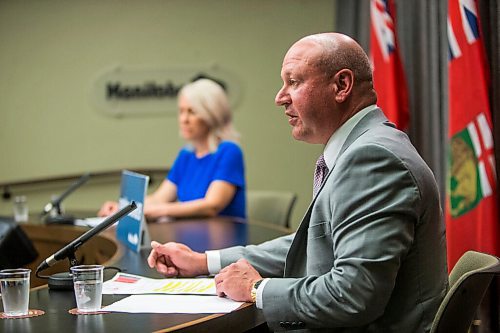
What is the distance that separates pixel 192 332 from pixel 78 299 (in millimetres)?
312

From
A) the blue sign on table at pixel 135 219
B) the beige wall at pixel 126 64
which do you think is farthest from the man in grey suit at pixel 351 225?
the beige wall at pixel 126 64

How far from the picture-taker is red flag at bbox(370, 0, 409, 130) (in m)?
4.16

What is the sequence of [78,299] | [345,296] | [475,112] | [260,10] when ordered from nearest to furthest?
[345,296] → [78,299] → [475,112] → [260,10]

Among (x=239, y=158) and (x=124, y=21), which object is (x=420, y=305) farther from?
(x=124, y=21)

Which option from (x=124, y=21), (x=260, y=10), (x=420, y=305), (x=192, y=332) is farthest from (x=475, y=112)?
(x=124, y=21)

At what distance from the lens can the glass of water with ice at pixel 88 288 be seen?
72.6 inches

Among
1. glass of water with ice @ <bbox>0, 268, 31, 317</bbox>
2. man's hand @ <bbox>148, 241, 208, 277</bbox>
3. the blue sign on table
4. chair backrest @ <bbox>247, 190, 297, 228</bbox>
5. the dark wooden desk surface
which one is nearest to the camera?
the dark wooden desk surface

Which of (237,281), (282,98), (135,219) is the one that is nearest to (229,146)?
(135,219)

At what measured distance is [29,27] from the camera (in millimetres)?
6473

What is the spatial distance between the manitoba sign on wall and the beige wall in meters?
0.06

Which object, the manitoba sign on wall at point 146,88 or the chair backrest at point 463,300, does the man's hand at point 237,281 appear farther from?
the manitoba sign on wall at point 146,88

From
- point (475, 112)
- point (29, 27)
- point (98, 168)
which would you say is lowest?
point (98, 168)

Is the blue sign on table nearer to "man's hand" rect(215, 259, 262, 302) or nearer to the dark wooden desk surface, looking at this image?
the dark wooden desk surface

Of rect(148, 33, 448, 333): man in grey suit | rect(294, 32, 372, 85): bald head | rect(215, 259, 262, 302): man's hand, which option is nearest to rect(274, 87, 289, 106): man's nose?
rect(148, 33, 448, 333): man in grey suit
